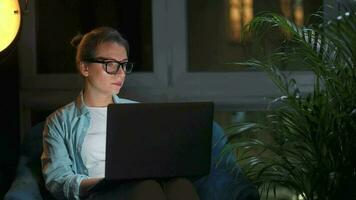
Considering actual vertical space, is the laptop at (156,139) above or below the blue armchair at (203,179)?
above

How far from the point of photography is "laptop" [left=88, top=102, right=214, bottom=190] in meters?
2.14

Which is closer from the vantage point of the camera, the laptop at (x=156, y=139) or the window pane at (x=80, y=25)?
the laptop at (x=156, y=139)

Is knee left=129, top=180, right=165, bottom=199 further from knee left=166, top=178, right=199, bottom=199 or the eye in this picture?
the eye

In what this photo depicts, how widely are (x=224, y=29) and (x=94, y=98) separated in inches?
38.4

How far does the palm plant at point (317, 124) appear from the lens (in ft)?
7.39

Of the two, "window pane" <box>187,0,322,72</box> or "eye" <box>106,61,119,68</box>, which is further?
"window pane" <box>187,0,322,72</box>

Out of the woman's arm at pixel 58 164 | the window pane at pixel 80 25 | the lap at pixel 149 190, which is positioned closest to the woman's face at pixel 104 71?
the woman's arm at pixel 58 164

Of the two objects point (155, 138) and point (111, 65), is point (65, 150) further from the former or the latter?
point (155, 138)

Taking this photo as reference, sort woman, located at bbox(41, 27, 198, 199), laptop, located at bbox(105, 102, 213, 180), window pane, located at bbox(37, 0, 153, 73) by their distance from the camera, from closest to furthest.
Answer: laptop, located at bbox(105, 102, 213, 180)
woman, located at bbox(41, 27, 198, 199)
window pane, located at bbox(37, 0, 153, 73)

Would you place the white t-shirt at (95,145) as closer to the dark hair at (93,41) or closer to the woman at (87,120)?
the woman at (87,120)

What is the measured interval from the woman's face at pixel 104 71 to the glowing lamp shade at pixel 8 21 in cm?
38

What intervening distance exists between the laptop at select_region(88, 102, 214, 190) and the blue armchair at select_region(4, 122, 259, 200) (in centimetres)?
29

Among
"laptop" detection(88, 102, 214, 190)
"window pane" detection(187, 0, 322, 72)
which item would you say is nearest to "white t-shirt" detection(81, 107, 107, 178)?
"laptop" detection(88, 102, 214, 190)

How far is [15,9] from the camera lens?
94.6 inches
